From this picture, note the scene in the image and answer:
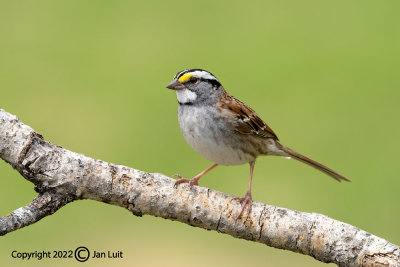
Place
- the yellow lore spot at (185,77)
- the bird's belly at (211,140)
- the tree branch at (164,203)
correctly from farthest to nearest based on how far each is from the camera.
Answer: the yellow lore spot at (185,77) → the bird's belly at (211,140) → the tree branch at (164,203)

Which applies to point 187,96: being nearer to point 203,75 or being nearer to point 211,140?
point 203,75

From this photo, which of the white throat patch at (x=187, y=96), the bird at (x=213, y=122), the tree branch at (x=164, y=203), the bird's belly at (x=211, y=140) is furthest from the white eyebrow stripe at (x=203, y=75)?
the tree branch at (x=164, y=203)

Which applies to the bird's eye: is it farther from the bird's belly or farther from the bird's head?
the bird's belly

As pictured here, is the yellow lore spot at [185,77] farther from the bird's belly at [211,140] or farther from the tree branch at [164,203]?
the tree branch at [164,203]

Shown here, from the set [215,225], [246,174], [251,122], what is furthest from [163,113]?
[215,225]

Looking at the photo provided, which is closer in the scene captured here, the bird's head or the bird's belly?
the bird's belly

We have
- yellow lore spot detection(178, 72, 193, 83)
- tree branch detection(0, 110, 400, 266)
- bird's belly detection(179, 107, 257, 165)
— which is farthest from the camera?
yellow lore spot detection(178, 72, 193, 83)

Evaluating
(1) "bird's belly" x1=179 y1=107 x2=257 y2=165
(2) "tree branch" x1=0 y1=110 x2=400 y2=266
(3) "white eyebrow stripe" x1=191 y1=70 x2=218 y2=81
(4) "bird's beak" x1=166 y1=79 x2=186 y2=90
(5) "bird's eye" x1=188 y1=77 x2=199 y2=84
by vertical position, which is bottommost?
(2) "tree branch" x1=0 y1=110 x2=400 y2=266

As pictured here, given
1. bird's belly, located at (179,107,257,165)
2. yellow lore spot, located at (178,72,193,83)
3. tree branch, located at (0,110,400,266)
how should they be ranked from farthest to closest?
1. yellow lore spot, located at (178,72,193,83)
2. bird's belly, located at (179,107,257,165)
3. tree branch, located at (0,110,400,266)

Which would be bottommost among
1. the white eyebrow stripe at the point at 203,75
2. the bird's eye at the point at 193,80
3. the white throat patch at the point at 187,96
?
the white throat patch at the point at 187,96

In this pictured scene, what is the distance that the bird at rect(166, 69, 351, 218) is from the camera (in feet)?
11.7

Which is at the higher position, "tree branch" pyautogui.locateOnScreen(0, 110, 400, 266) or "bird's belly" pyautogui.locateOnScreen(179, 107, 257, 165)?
"bird's belly" pyautogui.locateOnScreen(179, 107, 257, 165)

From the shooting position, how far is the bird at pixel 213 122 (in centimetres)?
356

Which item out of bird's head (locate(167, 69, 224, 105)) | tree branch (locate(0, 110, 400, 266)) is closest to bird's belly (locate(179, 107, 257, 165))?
bird's head (locate(167, 69, 224, 105))
